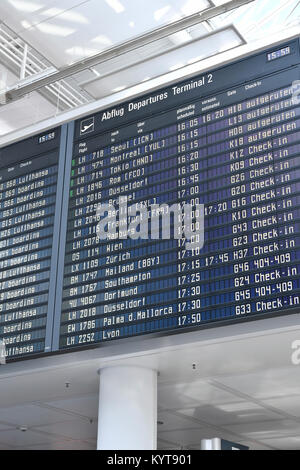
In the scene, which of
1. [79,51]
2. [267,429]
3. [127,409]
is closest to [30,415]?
[127,409]

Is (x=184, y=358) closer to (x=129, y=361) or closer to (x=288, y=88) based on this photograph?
(x=129, y=361)

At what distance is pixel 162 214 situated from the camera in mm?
5312

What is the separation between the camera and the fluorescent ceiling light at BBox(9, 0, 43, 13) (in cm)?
658

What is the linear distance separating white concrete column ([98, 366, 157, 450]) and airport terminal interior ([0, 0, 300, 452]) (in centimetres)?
1

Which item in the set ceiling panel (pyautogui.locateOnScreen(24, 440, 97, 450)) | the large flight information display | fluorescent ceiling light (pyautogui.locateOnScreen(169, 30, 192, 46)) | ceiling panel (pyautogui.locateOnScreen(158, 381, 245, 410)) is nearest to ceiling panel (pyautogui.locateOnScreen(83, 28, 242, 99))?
fluorescent ceiling light (pyautogui.locateOnScreen(169, 30, 192, 46))

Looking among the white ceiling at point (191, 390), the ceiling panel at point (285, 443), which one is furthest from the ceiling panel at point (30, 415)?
the ceiling panel at point (285, 443)

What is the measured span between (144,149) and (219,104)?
807 mm

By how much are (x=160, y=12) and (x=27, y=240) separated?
2.78 m

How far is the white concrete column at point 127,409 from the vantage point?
5336mm

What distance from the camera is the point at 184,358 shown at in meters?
5.36

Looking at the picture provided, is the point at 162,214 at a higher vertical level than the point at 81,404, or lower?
higher

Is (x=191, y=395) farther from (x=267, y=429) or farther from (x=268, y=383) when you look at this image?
(x=267, y=429)

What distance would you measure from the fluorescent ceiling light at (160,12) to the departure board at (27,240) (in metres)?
1.62

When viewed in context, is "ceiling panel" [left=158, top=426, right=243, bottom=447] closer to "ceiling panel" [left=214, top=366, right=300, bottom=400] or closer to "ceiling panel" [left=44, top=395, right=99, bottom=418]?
"ceiling panel" [left=44, top=395, right=99, bottom=418]
